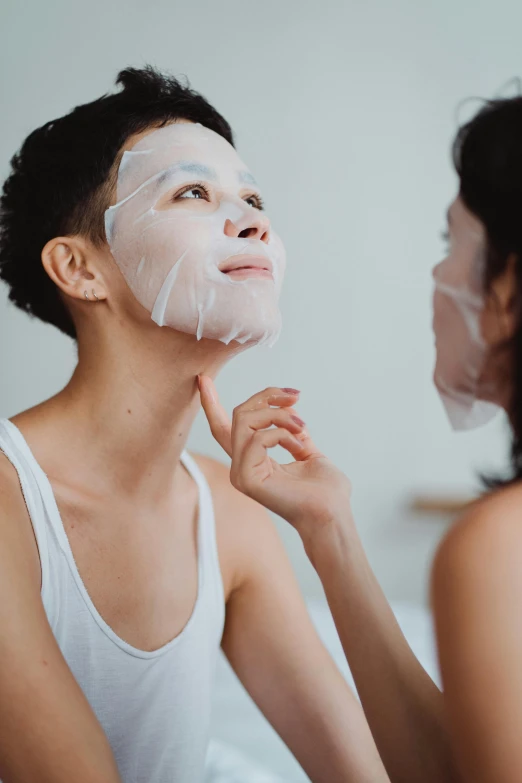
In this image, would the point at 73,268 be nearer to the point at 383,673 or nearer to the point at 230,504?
the point at 230,504

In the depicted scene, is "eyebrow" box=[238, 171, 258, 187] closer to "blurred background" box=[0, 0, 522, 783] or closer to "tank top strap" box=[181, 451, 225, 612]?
"tank top strap" box=[181, 451, 225, 612]

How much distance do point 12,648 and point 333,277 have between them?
6.25ft

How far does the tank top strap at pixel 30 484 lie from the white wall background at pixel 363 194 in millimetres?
1436

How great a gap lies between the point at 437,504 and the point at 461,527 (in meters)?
2.00

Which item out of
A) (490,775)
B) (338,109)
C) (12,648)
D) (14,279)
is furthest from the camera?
(338,109)

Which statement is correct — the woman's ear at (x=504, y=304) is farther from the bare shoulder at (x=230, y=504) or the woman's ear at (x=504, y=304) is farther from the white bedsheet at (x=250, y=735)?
the bare shoulder at (x=230, y=504)

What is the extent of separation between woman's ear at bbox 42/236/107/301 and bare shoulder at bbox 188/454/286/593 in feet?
1.17

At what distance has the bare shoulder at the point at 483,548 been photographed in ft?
2.05

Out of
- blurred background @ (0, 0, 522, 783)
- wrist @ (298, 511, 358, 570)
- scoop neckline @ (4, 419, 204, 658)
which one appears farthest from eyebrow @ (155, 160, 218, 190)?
blurred background @ (0, 0, 522, 783)

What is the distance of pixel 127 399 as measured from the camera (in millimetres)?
1127

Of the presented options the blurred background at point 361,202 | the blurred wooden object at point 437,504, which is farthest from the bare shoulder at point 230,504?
the blurred wooden object at point 437,504

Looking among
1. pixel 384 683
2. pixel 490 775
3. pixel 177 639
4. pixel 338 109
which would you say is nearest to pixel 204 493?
pixel 177 639

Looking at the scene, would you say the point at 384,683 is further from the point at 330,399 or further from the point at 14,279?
the point at 330,399

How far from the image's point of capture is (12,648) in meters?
0.82
